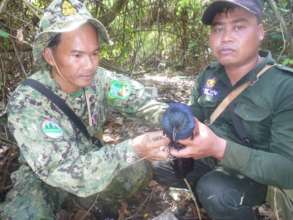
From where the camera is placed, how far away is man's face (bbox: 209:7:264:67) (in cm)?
267

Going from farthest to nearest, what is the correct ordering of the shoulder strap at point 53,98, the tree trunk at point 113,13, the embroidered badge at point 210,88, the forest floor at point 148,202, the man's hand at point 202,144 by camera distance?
1. the tree trunk at point 113,13
2. the forest floor at point 148,202
3. the embroidered badge at point 210,88
4. the shoulder strap at point 53,98
5. the man's hand at point 202,144

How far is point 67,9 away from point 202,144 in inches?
48.6

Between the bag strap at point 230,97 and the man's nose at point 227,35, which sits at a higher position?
the man's nose at point 227,35

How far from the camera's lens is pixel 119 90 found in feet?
10.2

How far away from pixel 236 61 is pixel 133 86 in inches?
31.0

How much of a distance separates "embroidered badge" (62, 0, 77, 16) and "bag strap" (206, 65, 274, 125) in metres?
1.14

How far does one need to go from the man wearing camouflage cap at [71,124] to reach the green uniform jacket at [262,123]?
1.40 feet

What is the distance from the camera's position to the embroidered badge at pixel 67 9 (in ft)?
8.84

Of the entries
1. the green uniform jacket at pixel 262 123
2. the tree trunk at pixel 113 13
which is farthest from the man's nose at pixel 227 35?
the tree trunk at pixel 113 13

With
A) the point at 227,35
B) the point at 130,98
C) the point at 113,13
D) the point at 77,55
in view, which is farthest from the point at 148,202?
the point at 113,13

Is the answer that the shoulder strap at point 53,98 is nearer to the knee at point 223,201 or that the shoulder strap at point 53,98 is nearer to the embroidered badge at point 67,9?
the embroidered badge at point 67,9

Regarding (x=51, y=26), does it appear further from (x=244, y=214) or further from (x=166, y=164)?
(x=244, y=214)

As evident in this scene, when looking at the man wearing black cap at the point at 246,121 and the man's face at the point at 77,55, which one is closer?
the man wearing black cap at the point at 246,121

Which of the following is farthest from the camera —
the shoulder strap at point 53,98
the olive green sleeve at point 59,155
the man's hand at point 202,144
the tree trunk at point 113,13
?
the tree trunk at point 113,13
